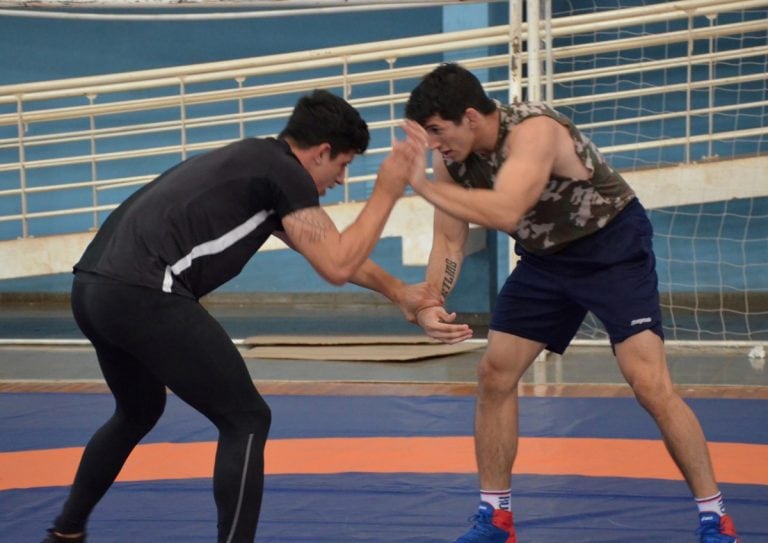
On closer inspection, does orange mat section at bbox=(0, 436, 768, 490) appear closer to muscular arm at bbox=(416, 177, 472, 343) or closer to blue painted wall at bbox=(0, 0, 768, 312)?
muscular arm at bbox=(416, 177, 472, 343)

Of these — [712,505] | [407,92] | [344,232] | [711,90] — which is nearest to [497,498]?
[712,505]

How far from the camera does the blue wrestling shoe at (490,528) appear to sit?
3701 mm

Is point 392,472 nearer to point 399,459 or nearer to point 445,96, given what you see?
point 399,459

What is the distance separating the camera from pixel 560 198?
370cm

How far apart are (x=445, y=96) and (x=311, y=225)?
0.62 metres

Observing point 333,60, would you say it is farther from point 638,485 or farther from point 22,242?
point 638,485

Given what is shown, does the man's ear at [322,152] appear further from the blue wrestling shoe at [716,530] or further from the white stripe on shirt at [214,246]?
the blue wrestling shoe at [716,530]

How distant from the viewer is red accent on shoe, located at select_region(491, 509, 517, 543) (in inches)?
147

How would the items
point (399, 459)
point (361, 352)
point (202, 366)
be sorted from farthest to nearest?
1. point (361, 352)
2. point (399, 459)
3. point (202, 366)

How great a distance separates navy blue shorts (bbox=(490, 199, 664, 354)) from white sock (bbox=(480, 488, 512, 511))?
0.48 metres

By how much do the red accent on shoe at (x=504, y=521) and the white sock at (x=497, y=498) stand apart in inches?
0.7

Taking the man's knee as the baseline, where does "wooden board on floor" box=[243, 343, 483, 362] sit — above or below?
below

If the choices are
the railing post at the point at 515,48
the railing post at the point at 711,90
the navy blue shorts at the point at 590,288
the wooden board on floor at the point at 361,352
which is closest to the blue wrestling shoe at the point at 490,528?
the navy blue shorts at the point at 590,288

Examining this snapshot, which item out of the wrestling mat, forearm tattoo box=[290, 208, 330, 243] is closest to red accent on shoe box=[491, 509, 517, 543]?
the wrestling mat
